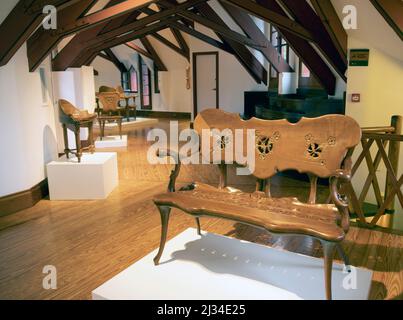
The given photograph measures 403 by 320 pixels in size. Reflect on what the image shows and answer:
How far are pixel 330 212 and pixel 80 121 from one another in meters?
3.35

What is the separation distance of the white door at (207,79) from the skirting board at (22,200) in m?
7.15

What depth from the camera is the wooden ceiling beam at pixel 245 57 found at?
29.8 ft

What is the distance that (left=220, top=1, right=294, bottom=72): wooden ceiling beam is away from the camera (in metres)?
8.00

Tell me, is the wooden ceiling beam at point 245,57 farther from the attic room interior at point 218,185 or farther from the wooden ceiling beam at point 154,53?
the wooden ceiling beam at point 154,53

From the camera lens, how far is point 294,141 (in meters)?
2.74

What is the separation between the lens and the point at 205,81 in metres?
11.3

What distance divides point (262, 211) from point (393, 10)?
2.40 m

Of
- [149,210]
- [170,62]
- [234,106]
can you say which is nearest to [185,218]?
[149,210]

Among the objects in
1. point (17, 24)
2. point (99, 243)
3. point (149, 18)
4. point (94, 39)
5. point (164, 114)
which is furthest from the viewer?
point (164, 114)

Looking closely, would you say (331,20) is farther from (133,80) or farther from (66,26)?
(133,80)

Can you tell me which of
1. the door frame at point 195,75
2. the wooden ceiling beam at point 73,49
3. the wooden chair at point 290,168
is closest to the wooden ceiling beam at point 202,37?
the door frame at point 195,75

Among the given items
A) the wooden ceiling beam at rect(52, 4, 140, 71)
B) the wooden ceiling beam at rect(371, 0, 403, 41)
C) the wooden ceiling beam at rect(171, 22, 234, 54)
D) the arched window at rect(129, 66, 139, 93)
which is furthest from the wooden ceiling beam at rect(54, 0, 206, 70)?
the arched window at rect(129, 66, 139, 93)

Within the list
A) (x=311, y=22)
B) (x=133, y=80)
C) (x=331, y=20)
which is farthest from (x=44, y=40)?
(x=133, y=80)
